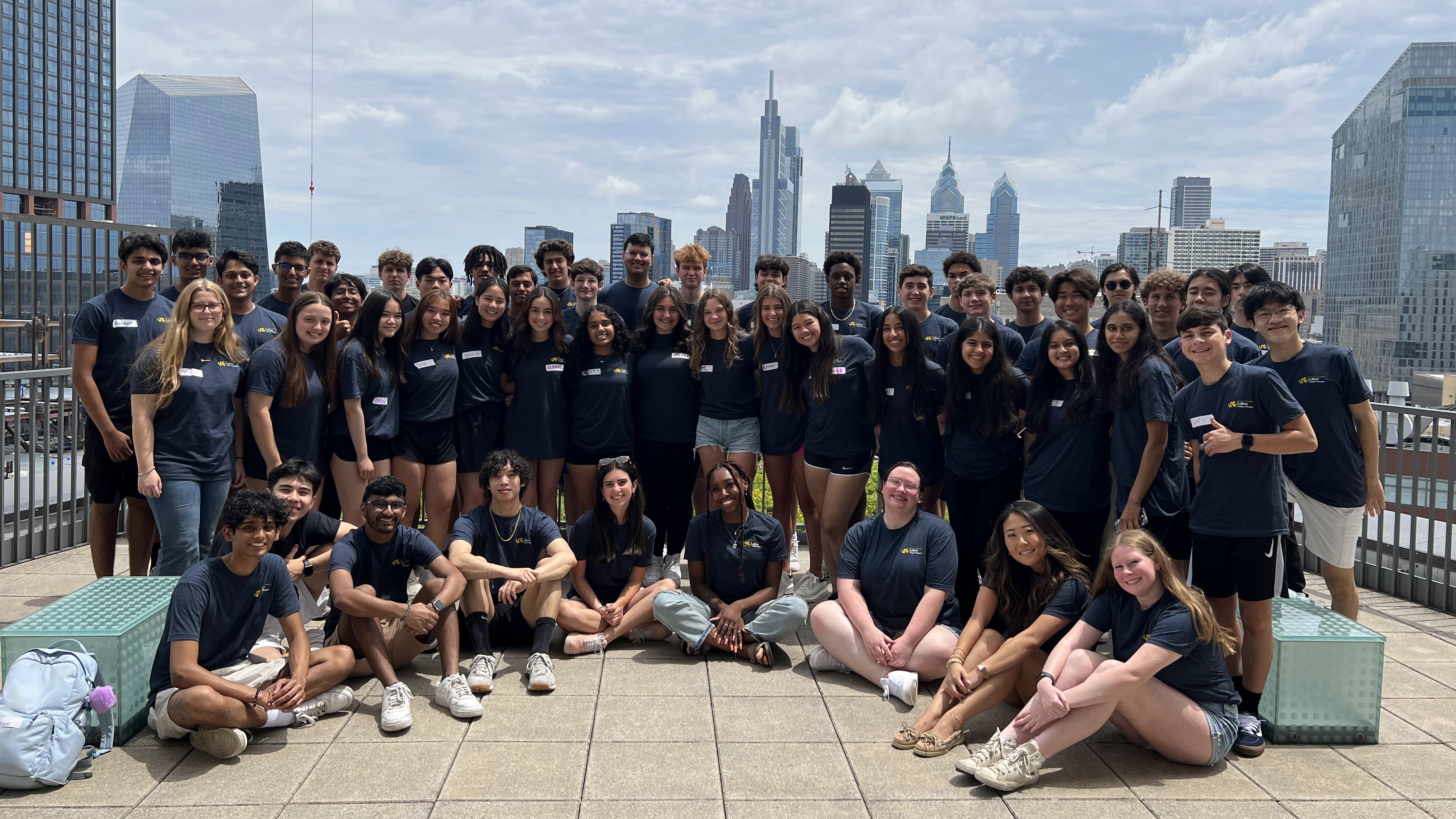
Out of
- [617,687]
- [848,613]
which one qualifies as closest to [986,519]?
[848,613]

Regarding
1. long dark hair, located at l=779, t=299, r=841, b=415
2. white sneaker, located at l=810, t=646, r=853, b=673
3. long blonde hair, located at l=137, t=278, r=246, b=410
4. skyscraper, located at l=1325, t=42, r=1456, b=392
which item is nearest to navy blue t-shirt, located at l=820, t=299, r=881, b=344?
long dark hair, located at l=779, t=299, r=841, b=415

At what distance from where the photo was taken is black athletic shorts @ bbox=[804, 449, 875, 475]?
19.2ft

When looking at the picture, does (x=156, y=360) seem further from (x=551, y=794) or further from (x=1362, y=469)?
(x=1362, y=469)

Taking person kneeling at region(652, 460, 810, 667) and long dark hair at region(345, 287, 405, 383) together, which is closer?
person kneeling at region(652, 460, 810, 667)

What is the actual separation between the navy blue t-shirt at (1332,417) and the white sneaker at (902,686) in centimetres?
244

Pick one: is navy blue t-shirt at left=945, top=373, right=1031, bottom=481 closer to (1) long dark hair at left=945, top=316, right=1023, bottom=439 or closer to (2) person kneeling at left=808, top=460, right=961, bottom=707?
(1) long dark hair at left=945, top=316, right=1023, bottom=439

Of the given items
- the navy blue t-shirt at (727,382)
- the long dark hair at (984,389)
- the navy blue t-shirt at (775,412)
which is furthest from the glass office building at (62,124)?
the long dark hair at (984,389)

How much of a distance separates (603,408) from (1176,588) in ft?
11.8

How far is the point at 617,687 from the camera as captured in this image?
15.3 feet

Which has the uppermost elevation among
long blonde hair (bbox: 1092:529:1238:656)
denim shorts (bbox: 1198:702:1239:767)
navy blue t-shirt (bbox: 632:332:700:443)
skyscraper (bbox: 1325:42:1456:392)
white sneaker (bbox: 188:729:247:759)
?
skyscraper (bbox: 1325:42:1456:392)

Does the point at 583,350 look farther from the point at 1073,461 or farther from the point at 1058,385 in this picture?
the point at 1073,461

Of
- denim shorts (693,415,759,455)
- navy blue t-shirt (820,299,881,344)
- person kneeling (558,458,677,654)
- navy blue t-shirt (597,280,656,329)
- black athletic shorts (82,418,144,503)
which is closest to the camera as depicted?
person kneeling (558,458,677,654)

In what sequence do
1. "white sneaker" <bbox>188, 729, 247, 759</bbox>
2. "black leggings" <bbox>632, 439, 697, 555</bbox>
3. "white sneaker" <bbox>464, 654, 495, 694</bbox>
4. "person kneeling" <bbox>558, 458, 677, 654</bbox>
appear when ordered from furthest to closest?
"black leggings" <bbox>632, 439, 697, 555</bbox> < "person kneeling" <bbox>558, 458, 677, 654</bbox> < "white sneaker" <bbox>464, 654, 495, 694</bbox> < "white sneaker" <bbox>188, 729, 247, 759</bbox>

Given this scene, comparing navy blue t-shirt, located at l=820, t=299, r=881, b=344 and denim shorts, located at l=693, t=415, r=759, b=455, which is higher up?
navy blue t-shirt, located at l=820, t=299, r=881, b=344
